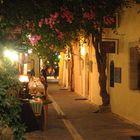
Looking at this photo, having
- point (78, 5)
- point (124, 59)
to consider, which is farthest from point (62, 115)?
point (78, 5)

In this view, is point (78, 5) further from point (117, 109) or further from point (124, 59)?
point (117, 109)

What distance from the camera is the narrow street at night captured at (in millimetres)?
13664

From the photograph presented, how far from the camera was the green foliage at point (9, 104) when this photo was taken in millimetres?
6170

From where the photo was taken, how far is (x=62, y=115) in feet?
62.0

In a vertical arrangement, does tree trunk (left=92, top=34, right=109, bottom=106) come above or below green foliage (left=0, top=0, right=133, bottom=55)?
below

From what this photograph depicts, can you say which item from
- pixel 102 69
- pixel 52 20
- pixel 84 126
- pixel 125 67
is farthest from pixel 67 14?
pixel 102 69

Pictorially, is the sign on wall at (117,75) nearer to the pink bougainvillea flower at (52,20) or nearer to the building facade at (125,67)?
the building facade at (125,67)

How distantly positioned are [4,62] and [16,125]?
88 cm

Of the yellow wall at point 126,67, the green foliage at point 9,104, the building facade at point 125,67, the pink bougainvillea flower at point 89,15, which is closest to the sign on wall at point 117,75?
the building facade at point 125,67

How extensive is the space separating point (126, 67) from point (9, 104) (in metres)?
11.7

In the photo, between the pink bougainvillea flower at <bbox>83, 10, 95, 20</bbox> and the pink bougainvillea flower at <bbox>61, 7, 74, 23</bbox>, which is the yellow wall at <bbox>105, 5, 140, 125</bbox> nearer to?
the pink bougainvillea flower at <bbox>83, 10, 95, 20</bbox>

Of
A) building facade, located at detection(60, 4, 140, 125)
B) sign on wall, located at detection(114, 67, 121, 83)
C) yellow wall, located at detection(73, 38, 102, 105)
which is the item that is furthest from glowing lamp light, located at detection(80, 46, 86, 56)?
sign on wall, located at detection(114, 67, 121, 83)

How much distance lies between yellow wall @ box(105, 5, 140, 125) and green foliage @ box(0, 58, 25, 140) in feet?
32.2

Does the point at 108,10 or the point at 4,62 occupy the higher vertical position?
the point at 108,10
